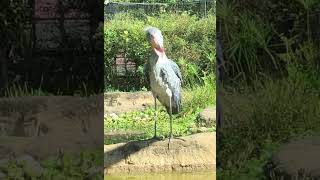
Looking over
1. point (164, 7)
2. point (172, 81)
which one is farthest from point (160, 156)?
point (164, 7)

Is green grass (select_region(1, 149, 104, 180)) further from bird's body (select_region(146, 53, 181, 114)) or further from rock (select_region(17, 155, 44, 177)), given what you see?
bird's body (select_region(146, 53, 181, 114))

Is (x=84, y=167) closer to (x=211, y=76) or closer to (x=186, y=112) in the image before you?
(x=186, y=112)

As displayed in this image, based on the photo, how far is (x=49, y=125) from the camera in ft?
12.2

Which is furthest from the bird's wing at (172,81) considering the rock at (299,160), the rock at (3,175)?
the rock at (3,175)

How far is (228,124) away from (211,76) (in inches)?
206

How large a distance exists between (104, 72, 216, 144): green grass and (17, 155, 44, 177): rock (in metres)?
3.94

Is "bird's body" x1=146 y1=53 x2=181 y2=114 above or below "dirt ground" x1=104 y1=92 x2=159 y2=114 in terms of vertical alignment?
above

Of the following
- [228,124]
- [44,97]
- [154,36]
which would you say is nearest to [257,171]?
[228,124]

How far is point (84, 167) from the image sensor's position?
3.66 metres

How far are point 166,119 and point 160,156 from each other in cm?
134

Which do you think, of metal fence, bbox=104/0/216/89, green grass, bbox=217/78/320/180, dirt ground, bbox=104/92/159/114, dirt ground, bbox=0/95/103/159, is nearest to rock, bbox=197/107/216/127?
dirt ground, bbox=104/92/159/114

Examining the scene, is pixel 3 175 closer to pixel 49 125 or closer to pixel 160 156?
pixel 49 125

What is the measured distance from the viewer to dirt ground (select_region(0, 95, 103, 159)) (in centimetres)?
366

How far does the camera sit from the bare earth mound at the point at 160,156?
6.64 meters
